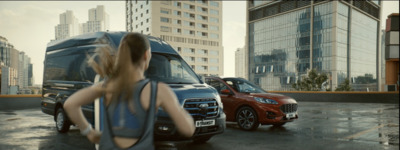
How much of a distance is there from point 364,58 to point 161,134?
89.9 meters

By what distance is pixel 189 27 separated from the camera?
9575cm

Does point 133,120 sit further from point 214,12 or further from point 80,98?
point 214,12

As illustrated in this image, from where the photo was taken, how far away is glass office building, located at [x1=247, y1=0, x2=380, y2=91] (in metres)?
73.2

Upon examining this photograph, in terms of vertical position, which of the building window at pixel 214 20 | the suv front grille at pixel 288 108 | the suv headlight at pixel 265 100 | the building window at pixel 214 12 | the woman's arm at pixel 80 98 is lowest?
the suv front grille at pixel 288 108

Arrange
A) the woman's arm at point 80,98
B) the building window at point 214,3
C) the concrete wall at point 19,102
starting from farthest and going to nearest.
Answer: the building window at point 214,3
the concrete wall at point 19,102
the woman's arm at point 80,98

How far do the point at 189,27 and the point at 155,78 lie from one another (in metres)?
90.8

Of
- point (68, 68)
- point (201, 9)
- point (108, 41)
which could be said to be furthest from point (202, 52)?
point (108, 41)

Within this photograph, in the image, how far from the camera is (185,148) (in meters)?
6.26

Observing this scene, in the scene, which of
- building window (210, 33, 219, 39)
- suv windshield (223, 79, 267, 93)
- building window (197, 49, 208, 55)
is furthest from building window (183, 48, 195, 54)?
suv windshield (223, 79, 267, 93)

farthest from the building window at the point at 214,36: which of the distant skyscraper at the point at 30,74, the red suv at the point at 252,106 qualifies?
the distant skyscraper at the point at 30,74

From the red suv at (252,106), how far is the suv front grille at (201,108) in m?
2.81

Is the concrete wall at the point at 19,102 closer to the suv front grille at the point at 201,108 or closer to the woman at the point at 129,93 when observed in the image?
the suv front grille at the point at 201,108

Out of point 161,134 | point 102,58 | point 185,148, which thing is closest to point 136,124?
point 102,58

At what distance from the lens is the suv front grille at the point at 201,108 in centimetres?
557
